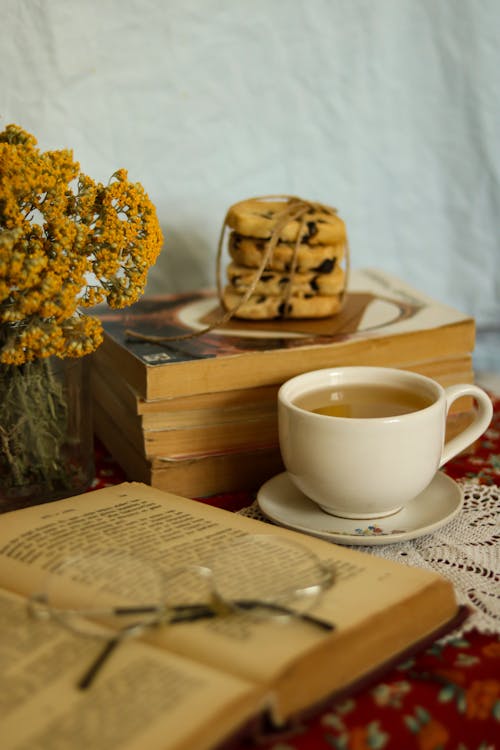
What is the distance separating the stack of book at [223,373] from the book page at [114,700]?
284 mm

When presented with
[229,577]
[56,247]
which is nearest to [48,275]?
[56,247]

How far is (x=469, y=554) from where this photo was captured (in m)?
0.64

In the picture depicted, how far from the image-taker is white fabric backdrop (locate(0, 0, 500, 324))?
3.10 feet

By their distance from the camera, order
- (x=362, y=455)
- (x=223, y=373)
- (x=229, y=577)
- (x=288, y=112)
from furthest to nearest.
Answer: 1. (x=288, y=112)
2. (x=223, y=373)
3. (x=362, y=455)
4. (x=229, y=577)

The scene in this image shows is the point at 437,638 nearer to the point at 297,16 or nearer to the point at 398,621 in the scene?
the point at 398,621

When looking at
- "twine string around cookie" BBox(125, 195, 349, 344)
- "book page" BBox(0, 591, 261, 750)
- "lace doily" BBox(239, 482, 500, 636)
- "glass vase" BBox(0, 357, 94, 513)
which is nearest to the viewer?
"book page" BBox(0, 591, 261, 750)

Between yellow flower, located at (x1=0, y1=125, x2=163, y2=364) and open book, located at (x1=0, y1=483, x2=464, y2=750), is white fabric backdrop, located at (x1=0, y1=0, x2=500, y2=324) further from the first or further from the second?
open book, located at (x1=0, y1=483, x2=464, y2=750)

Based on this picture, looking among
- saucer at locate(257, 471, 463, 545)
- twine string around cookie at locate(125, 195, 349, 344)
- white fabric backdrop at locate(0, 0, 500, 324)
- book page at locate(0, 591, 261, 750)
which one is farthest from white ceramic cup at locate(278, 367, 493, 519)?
white fabric backdrop at locate(0, 0, 500, 324)

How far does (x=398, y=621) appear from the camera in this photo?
1.65 ft

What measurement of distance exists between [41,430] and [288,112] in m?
0.57

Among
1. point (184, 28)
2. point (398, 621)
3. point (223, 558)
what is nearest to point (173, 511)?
point (223, 558)

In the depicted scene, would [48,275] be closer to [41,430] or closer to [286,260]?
[41,430]

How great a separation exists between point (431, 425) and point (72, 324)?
28 cm

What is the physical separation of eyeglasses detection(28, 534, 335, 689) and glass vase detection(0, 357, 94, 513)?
16 centimetres
